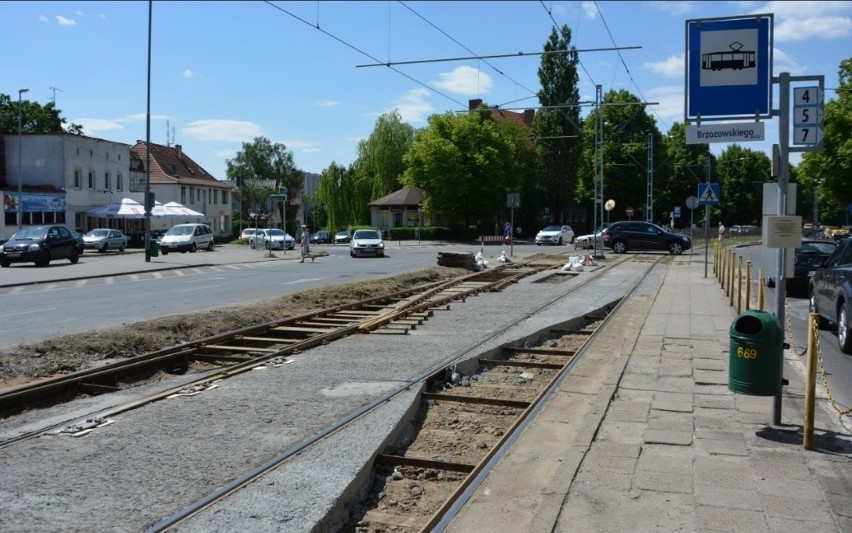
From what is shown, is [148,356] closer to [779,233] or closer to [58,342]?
[58,342]

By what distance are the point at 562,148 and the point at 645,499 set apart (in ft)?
238

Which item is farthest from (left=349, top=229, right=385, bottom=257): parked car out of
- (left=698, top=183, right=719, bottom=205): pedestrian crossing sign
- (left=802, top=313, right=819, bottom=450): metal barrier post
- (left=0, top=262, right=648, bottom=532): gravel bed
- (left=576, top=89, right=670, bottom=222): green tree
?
(left=576, top=89, right=670, bottom=222): green tree

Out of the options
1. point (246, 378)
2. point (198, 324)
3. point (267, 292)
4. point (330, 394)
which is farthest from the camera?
point (267, 292)

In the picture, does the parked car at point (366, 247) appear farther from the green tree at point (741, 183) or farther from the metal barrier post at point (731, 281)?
the green tree at point (741, 183)

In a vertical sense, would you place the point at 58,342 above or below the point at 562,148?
below

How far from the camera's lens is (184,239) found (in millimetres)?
46062

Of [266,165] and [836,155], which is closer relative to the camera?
[836,155]

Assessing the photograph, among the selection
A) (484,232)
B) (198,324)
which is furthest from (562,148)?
(198,324)

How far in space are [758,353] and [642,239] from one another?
37547 mm

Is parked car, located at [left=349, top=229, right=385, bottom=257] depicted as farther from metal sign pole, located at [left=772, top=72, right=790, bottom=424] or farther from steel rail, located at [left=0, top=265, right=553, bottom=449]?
metal sign pole, located at [left=772, top=72, right=790, bottom=424]

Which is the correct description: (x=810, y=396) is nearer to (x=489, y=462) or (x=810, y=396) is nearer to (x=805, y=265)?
(x=489, y=462)

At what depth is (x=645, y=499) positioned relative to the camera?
5.16 m

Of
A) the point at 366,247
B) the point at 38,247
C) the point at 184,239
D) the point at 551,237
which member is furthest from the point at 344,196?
the point at 38,247

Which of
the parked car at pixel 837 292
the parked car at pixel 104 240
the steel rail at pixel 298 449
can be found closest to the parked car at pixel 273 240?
the parked car at pixel 104 240
